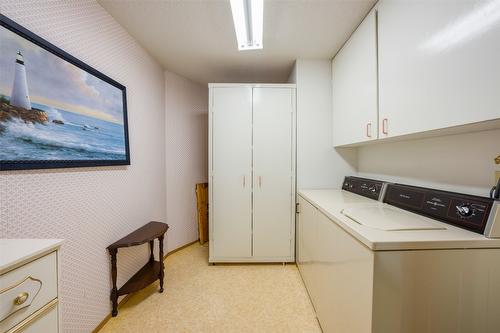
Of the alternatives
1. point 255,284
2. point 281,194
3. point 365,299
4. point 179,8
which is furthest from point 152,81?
point 365,299

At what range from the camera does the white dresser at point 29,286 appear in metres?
0.59

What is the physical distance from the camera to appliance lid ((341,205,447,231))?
98 centimetres

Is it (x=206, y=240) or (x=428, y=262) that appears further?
(x=206, y=240)

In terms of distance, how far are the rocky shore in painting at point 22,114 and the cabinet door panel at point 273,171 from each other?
5.74 ft

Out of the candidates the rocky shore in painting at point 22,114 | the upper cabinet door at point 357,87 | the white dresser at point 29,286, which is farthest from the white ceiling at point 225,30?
the white dresser at point 29,286

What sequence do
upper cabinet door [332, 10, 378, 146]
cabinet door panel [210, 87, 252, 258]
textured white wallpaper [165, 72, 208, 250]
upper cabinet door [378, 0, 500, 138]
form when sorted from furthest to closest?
textured white wallpaper [165, 72, 208, 250] < cabinet door panel [210, 87, 252, 258] < upper cabinet door [332, 10, 378, 146] < upper cabinet door [378, 0, 500, 138]

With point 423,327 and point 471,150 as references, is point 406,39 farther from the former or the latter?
point 423,327

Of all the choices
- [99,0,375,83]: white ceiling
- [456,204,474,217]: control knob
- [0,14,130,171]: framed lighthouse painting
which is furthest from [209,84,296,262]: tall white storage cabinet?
[456,204,474,217]: control knob

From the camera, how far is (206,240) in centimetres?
310

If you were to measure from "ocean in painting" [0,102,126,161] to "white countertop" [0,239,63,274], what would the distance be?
0.48 m

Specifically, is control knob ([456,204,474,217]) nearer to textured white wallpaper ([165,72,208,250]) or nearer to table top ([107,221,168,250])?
table top ([107,221,168,250])

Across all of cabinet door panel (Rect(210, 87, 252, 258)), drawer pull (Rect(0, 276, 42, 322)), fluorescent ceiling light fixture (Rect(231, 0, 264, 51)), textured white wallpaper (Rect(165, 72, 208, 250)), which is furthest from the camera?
textured white wallpaper (Rect(165, 72, 208, 250))

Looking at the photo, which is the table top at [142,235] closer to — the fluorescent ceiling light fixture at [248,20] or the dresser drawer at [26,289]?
the dresser drawer at [26,289]

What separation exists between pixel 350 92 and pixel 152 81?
214cm
